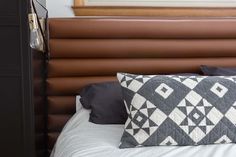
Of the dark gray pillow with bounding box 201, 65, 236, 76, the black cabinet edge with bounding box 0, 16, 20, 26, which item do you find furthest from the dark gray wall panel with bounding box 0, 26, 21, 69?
the dark gray pillow with bounding box 201, 65, 236, 76

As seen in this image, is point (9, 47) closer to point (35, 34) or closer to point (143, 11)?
point (35, 34)

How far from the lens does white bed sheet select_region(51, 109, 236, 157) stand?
128 cm

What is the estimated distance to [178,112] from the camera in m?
1.39

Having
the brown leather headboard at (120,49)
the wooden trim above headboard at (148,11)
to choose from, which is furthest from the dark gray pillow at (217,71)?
the wooden trim above headboard at (148,11)

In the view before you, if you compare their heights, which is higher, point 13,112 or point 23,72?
point 23,72

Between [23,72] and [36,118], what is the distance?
0.29m

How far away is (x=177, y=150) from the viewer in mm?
1316

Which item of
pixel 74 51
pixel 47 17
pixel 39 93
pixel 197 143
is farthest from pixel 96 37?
pixel 197 143

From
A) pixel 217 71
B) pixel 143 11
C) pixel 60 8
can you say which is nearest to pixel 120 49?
pixel 143 11

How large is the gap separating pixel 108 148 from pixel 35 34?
2.55 feet

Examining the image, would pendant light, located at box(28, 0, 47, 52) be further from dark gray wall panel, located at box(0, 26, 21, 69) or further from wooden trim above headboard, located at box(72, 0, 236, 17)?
wooden trim above headboard, located at box(72, 0, 236, 17)

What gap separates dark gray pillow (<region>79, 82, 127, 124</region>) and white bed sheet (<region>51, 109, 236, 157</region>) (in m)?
0.08

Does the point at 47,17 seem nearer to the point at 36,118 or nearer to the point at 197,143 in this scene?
the point at 36,118

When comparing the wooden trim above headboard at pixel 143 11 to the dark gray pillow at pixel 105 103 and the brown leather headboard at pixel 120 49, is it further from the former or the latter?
the dark gray pillow at pixel 105 103
